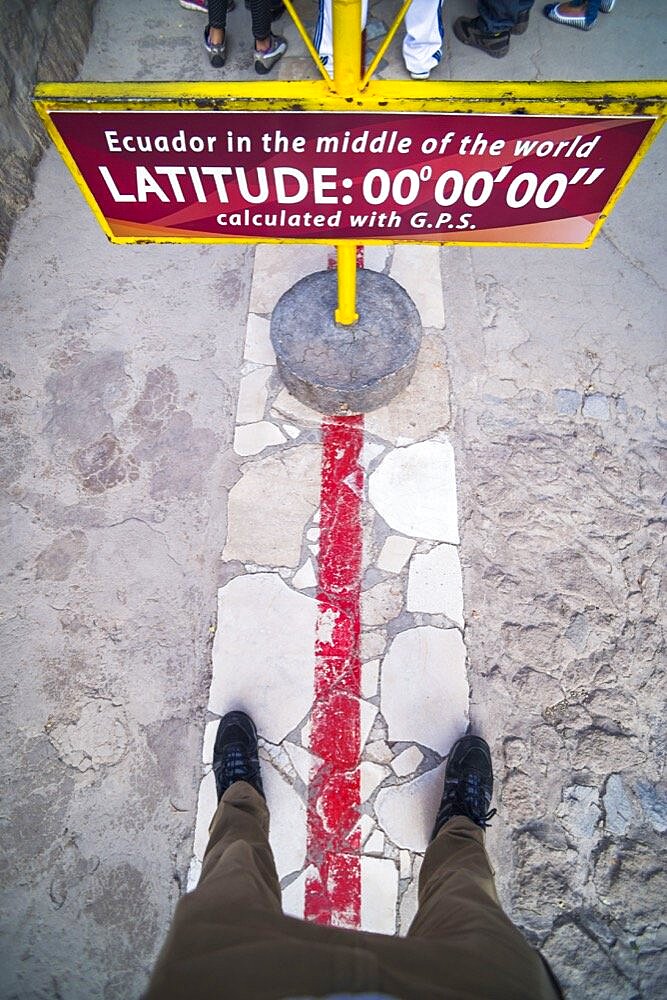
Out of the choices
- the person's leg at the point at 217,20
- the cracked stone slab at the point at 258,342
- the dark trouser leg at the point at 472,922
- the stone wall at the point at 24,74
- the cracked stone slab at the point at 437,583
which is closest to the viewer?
the dark trouser leg at the point at 472,922

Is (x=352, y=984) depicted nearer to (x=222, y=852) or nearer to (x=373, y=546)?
(x=222, y=852)

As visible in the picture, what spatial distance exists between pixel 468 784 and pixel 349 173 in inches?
82.1

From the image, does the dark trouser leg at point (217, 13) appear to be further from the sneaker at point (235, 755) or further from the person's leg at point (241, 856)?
the person's leg at point (241, 856)

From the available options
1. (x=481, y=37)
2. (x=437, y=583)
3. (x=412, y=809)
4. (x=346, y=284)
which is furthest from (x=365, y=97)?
(x=481, y=37)

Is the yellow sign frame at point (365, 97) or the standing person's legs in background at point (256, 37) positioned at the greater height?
the yellow sign frame at point (365, 97)

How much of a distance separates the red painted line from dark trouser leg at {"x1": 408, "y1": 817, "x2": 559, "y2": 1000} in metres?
0.31

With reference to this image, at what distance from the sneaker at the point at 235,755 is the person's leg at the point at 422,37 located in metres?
4.27

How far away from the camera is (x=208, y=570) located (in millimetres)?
2652

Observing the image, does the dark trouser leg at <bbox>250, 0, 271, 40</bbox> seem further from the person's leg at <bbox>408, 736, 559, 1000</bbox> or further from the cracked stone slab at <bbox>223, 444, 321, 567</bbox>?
the person's leg at <bbox>408, 736, 559, 1000</bbox>

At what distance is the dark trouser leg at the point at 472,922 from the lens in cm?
126

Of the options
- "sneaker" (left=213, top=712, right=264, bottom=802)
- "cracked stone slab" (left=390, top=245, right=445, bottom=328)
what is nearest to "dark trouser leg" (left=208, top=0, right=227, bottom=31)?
"cracked stone slab" (left=390, top=245, right=445, bottom=328)

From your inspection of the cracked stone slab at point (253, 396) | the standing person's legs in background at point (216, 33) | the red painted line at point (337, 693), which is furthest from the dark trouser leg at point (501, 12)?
the red painted line at point (337, 693)

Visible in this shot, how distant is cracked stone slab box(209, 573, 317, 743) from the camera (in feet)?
7.82

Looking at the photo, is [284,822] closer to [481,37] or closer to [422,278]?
[422,278]
